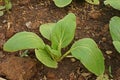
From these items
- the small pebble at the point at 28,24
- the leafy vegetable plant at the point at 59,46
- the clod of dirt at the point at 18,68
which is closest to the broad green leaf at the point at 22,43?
the leafy vegetable plant at the point at 59,46

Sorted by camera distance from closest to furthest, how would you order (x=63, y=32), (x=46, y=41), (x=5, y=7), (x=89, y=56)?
(x=89, y=56), (x=63, y=32), (x=46, y=41), (x=5, y=7)

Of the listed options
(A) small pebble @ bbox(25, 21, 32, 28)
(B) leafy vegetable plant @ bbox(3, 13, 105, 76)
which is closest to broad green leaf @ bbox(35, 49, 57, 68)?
(B) leafy vegetable plant @ bbox(3, 13, 105, 76)

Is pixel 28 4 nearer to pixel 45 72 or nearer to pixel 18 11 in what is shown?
pixel 18 11

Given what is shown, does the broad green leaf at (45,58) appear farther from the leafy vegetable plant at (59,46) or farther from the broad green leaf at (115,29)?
the broad green leaf at (115,29)

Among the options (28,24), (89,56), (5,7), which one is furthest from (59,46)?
(5,7)

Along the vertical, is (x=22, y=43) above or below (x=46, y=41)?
above

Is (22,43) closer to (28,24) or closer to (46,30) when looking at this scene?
(46,30)

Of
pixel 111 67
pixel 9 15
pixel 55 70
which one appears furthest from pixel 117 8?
pixel 9 15
